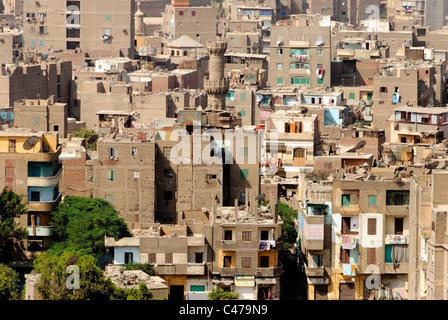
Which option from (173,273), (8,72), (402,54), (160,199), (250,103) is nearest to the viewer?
(173,273)

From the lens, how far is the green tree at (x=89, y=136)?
71.6m

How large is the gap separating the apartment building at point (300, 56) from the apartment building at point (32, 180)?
45.4 meters

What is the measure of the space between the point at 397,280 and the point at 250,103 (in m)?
34.3

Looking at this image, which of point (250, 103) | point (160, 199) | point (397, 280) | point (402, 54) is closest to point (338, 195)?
point (397, 280)

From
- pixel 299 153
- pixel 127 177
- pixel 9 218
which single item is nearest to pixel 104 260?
pixel 9 218

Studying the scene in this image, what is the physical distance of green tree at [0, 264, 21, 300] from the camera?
139 ft

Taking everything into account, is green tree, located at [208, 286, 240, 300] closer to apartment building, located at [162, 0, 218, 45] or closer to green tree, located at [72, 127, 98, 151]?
green tree, located at [72, 127, 98, 151]

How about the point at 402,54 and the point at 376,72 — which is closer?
the point at 376,72

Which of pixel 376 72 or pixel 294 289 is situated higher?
pixel 376 72

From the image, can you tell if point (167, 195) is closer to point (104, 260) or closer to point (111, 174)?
point (111, 174)

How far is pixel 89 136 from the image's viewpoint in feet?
254

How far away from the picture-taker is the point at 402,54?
107m

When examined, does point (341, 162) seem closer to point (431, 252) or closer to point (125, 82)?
point (431, 252)

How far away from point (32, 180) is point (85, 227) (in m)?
2.93
